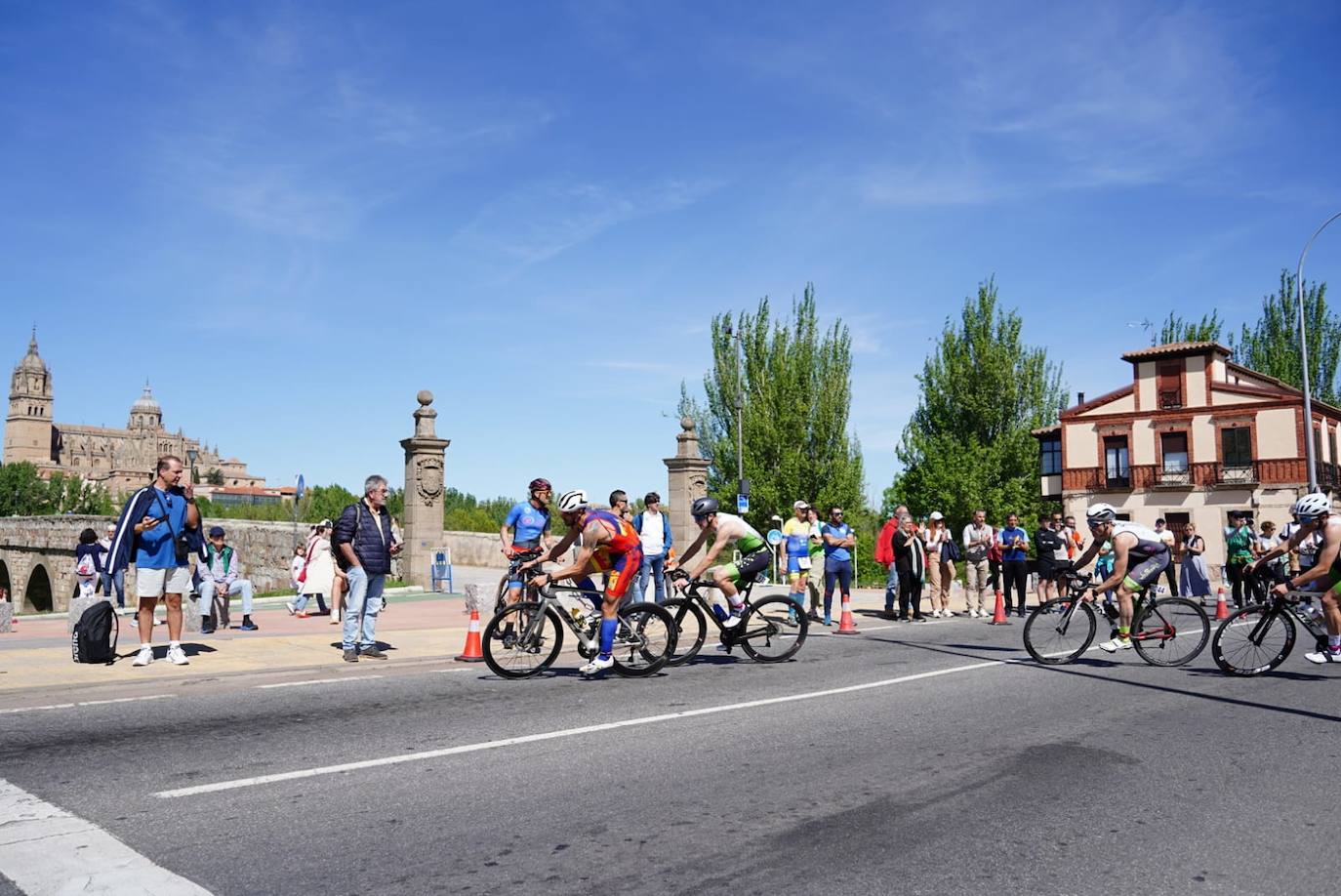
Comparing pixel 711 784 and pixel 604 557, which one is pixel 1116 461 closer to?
pixel 604 557

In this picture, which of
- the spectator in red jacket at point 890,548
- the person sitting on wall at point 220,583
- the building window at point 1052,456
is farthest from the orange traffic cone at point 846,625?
the building window at point 1052,456

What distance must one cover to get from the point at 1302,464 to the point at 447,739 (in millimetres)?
48747

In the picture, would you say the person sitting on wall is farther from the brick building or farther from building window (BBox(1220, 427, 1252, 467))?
building window (BBox(1220, 427, 1252, 467))

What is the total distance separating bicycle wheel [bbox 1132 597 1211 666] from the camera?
32.7ft

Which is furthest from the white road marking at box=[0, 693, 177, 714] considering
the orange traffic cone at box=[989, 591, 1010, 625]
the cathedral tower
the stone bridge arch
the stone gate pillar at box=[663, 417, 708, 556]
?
the cathedral tower

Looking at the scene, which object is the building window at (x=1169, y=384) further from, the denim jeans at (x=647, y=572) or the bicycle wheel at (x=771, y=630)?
the bicycle wheel at (x=771, y=630)

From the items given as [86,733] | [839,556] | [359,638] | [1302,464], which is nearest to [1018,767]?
[86,733]

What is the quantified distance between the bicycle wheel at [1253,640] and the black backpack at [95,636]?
10.8 meters

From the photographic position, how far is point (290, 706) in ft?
25.7

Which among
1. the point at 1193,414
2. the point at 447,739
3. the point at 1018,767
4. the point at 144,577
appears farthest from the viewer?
the point at 1193,414

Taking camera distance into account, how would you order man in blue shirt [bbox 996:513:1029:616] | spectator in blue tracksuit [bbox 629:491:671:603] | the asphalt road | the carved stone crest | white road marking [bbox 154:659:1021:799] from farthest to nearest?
the carved stone crest, man in blue shirt [bbox 996:513:1029:616], spectator in blue tracksuit [bbox 629:491:671:603], white road marking [bbox 154:659:1021:799], the asphalt road

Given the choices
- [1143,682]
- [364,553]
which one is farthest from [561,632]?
[1143,682]

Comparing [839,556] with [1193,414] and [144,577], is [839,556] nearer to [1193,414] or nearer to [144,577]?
[144,577]

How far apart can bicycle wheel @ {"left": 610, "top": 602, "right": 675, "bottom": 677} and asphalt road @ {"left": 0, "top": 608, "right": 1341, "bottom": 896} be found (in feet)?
1.06
